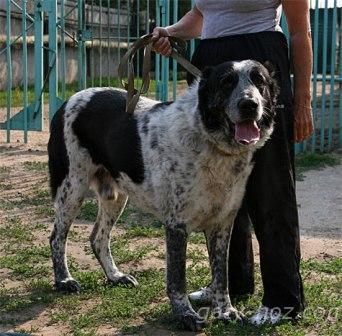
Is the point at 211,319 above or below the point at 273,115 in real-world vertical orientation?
below

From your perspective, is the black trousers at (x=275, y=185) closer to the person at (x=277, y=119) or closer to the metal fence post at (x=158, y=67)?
the person at (x=277, y=119)

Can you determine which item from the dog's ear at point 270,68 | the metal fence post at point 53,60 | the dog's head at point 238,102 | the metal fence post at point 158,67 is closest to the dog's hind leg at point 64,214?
the dog's head at point 238,102

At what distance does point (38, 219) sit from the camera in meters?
6.67

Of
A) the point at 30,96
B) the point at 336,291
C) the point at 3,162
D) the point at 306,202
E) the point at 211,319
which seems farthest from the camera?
the point at 30,96

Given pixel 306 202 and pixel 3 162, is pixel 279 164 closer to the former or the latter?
pixel 306 202

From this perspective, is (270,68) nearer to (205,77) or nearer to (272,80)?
(272,80)

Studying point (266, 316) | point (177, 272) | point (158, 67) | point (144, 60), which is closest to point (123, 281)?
point (177, 272)

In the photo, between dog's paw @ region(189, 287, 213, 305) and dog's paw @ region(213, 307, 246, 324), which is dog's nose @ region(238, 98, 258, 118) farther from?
dog's paw @ region(189, 287, 213, 305)

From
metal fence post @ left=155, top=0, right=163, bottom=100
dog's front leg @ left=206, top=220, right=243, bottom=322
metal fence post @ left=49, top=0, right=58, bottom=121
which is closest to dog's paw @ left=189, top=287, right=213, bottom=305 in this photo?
dog's front leg @ left=206, top=220, right=243, bottom=322

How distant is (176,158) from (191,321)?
90 centimetres

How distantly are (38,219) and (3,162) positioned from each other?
2.68 m

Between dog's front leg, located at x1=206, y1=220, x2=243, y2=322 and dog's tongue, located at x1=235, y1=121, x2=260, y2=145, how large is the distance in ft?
2.26

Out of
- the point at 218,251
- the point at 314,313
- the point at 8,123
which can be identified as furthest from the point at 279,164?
the point at 8,123

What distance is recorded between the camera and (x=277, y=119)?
4047 mm
